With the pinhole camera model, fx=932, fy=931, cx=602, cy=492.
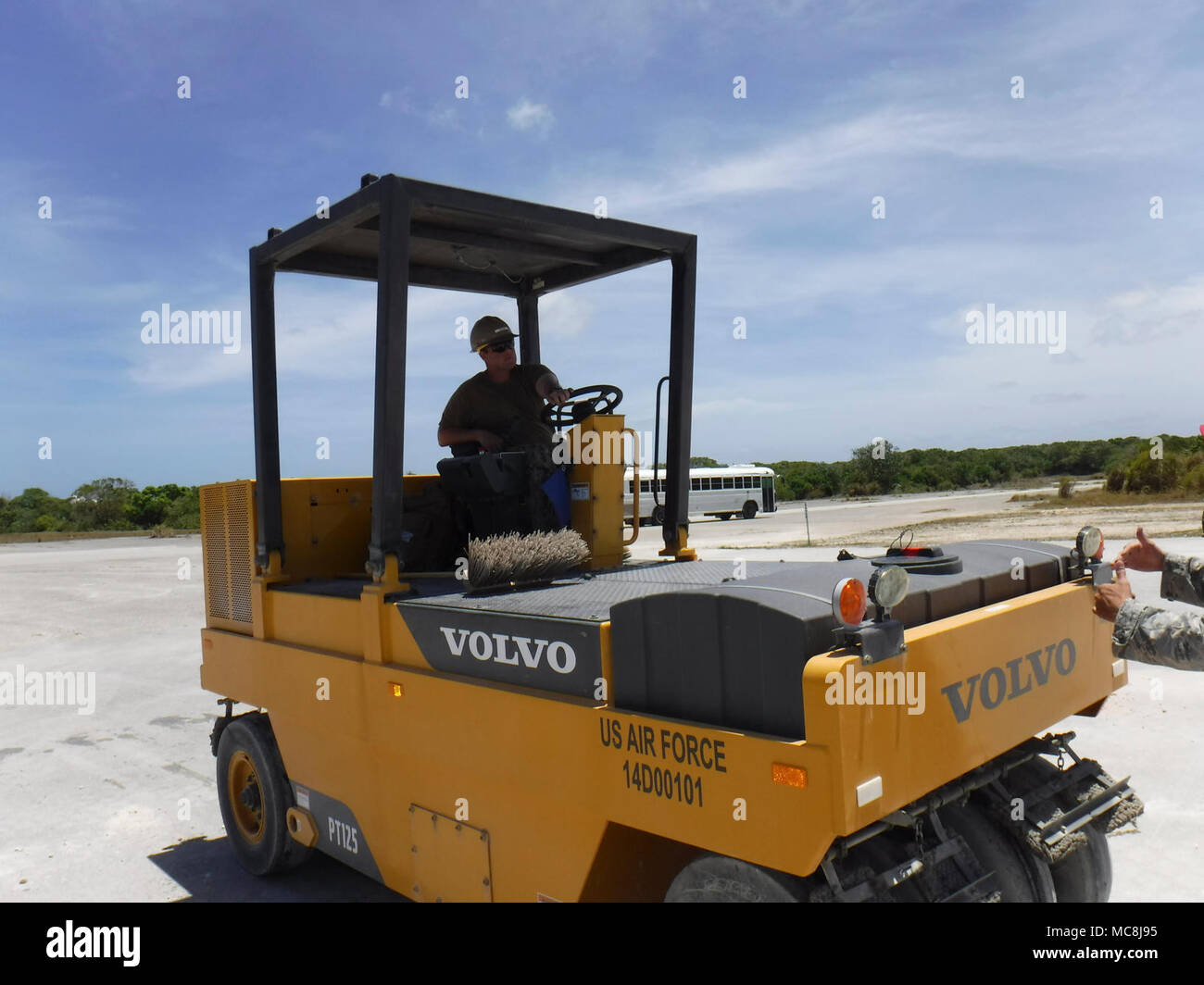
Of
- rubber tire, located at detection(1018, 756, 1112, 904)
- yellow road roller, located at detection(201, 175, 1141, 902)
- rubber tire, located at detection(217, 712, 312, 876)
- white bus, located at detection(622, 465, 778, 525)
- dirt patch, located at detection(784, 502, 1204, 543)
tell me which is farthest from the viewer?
white bus, located at detection(622, 465, 778, 525)

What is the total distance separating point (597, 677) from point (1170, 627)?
1.93 m

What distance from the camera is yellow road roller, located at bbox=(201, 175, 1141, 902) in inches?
90.8

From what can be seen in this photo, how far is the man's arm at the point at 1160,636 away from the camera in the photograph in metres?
3.01

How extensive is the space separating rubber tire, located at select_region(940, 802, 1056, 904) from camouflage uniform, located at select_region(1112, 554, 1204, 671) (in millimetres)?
758

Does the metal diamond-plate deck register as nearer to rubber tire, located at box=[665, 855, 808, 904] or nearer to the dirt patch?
rubber tire, located at box=[665, 855, 808, 904]

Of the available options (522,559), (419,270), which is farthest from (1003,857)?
(419,270)

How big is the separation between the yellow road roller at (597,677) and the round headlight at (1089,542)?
10 mm

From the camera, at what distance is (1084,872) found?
3.34 meters

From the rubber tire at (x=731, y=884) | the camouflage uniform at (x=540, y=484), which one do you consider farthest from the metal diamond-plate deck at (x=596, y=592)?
the rubber tire at (x=731, y=884)

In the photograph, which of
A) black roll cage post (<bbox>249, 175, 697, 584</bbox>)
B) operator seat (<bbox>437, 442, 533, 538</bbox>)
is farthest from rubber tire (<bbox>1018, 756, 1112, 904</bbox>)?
operator seat (<bbox>437, 442, 533, 538</bbox>)

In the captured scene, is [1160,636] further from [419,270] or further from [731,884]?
[419,270]

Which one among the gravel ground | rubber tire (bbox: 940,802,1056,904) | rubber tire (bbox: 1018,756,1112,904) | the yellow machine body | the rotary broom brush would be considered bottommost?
the gravel ground

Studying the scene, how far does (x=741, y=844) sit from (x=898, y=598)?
2.39 ft

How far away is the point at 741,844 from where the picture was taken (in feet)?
7.57
